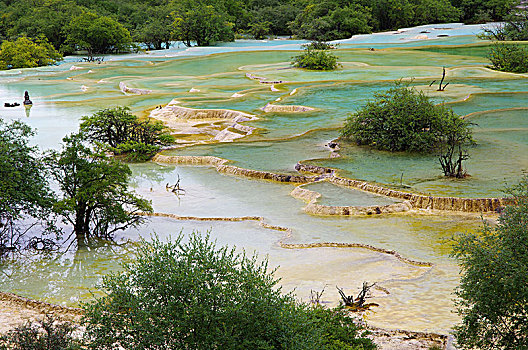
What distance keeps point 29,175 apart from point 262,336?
9245mm

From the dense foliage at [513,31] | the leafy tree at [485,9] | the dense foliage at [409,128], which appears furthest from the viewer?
the leafy tree at [485,9]

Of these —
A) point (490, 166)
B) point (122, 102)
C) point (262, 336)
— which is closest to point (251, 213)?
point (490, 166)

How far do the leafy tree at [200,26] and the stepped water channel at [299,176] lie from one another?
20.9m

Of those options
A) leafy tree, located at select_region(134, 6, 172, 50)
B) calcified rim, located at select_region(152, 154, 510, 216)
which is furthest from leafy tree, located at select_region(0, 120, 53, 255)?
leafy tree, located at select_region(134, 6, 172, 50)

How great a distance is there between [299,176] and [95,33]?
141 feet

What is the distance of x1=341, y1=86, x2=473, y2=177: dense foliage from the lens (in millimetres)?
20234

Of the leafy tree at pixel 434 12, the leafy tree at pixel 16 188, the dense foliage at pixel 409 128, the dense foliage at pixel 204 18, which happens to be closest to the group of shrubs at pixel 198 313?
the leafy tree at pixel 16 188

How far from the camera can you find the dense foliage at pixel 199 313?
6820mm

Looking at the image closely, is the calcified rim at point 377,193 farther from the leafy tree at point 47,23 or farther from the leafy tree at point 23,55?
the leafy tree at point 47,23

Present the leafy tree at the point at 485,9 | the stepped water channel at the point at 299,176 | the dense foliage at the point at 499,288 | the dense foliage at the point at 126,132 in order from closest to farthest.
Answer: the dense foliage at the point at 499,288 < the stepped water channel at the point at 299,176 < the dense foliage at the point at 126,132 < the leafy tree at the point at 485,9

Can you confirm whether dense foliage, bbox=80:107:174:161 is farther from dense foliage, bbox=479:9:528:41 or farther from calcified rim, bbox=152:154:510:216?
dense foliage, bbox=479:9:528:41

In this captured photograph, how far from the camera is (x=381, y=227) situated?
14.4 meters

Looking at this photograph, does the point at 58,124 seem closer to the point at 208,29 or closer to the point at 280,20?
the point at 208,29

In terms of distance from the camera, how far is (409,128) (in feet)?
68.2
